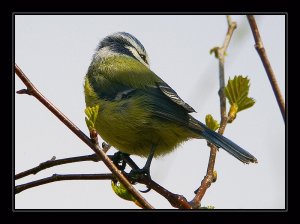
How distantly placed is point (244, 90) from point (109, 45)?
8.44 feet

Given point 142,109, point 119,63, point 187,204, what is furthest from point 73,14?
point 119,63

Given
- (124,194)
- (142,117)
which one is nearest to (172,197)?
(124,194)

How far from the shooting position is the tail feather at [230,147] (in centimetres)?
270

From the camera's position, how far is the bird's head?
446 centimetres

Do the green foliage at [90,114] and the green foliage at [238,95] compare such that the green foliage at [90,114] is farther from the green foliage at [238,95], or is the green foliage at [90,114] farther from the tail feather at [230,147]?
the tail feather at [230,147]

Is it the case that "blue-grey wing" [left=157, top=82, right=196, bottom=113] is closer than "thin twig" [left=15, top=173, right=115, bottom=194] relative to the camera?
No

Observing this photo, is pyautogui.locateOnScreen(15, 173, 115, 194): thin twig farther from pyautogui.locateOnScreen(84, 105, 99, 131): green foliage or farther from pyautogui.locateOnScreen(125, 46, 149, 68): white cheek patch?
pyautogui.locateOnScreen(125, 46, 149, 68): white cheek patch

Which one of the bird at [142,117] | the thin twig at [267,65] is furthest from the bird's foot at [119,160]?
the thin twig at [267,65]

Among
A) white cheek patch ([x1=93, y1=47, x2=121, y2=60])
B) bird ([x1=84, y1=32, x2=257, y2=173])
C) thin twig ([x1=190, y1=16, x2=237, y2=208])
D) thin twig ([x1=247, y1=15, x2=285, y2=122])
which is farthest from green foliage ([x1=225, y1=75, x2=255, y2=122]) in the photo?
white cheek patch ([x1=93, y1=47, x2=121, y2=60])

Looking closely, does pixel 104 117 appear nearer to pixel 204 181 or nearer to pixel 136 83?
pixel 136 83

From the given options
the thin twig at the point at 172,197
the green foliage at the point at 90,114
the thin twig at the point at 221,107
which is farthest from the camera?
the thin twig at the point at 221,107

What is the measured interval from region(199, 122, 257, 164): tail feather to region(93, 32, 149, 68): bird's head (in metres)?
1.64

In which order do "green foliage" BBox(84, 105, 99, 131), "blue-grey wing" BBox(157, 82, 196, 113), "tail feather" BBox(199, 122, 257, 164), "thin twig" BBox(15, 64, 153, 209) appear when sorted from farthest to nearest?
"blue-grey wing" BBox(157, 82, 196, 113) → "tail feather" BBox(199, 122, 257, 164) → "green foliage" BBox(84, 105, 99, 131) → "thin twig" BBox(15, 64, 153, 209)

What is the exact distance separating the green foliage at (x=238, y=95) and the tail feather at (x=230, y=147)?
1.44 ft
